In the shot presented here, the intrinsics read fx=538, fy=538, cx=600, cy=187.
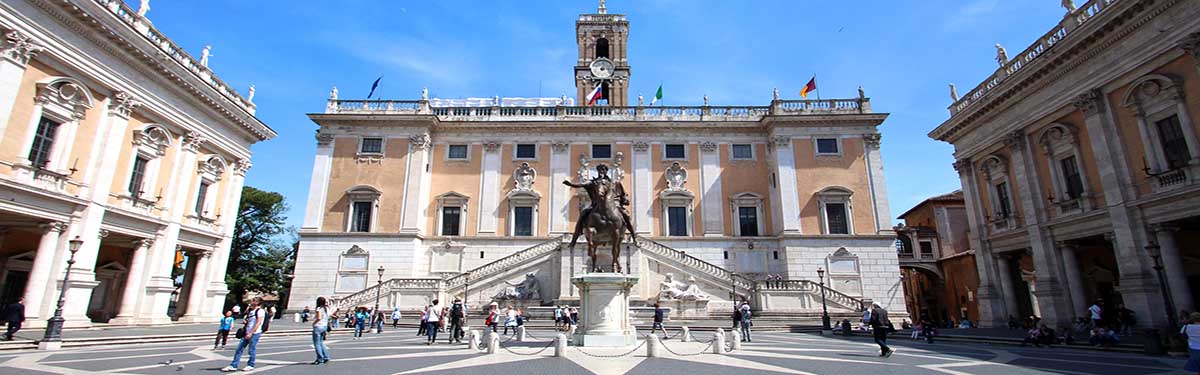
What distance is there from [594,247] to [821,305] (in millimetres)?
17333

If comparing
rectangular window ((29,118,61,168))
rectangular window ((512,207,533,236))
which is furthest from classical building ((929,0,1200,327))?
rectangular window ((29,118,61,168))

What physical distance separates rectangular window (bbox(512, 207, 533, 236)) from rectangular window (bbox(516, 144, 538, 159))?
337cm

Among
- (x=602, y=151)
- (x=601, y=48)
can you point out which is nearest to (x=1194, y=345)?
(x=602, y=151)

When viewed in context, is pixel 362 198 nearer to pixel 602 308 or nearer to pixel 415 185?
pixel 415 185

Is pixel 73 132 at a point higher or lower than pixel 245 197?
lower

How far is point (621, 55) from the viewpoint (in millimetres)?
44469

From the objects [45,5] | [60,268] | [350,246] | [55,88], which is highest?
[45,5]

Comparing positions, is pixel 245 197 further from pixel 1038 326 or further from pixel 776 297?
pixel 1038 326

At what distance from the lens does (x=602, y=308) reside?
1222 cm

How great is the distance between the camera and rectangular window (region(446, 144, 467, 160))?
3353cm

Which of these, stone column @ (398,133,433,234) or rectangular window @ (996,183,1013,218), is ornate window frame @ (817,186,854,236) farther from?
stone column @ (398,133,433,234)

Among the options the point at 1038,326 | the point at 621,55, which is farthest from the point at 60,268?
the point at 621,55

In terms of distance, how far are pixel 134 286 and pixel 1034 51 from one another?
36204 millimetres

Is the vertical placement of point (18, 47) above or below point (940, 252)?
above
